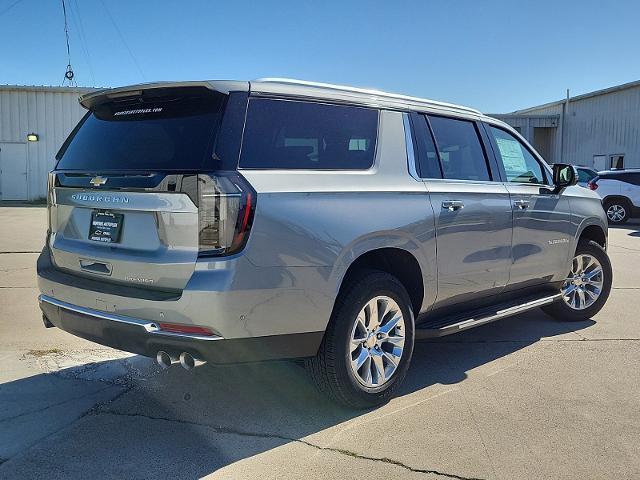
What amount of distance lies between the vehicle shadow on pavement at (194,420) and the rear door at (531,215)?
86cm

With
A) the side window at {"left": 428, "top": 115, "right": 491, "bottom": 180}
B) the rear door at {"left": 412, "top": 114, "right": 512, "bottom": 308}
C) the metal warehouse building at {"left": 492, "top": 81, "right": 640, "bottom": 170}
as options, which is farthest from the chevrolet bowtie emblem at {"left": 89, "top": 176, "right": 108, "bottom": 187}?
the metal warehouse building at {"left": 492, "top": 81, "right": 640, "bottom": 170}

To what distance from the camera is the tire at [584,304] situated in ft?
19.2

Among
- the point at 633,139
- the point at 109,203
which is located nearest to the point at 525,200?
the point at 109,203

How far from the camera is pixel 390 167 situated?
12.4 feet

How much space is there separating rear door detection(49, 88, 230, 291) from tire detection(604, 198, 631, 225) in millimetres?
16219

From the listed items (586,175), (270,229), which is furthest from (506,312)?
(586,175)

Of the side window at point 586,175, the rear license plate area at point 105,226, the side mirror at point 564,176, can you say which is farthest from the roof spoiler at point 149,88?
the side window at point 586,175

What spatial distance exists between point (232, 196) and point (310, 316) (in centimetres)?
80

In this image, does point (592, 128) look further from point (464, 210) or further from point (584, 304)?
point (464, 210)

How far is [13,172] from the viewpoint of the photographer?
2288cm

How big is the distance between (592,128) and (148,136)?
26.8 metres

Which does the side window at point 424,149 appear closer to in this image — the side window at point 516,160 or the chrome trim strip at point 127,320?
the side window at point 516,160

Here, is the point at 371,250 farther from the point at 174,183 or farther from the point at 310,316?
the point at 174,183

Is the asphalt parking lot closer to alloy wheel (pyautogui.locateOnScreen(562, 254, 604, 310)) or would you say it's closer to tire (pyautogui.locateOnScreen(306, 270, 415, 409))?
tire (pyautogui.locateOnScreen(306, 270, 415, 409))
